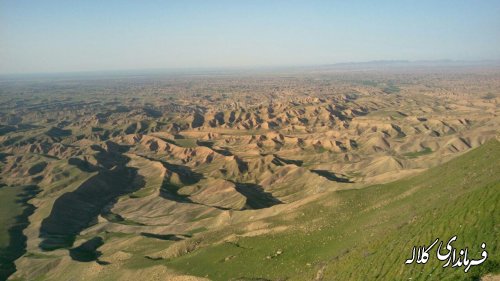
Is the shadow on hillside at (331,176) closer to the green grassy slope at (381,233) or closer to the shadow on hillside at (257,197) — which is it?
the shadow on hillside at (257,197)

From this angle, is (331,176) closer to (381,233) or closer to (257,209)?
(257,209)

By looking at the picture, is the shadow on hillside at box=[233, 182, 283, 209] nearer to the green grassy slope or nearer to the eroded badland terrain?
the eroded badland terrain

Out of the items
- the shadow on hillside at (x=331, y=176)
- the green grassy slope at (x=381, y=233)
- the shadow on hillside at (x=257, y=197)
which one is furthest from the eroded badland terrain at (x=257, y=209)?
the shadow on hillside at (x=257, y=197)

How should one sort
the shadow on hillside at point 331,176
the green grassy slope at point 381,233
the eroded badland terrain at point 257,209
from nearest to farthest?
the green grassy slope at point 381,233 → the eroded badland terrain at point 257,209 → the shadow on hillside at point 331,176

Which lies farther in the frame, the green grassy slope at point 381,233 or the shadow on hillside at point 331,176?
the shadow on hillside at point 331,176

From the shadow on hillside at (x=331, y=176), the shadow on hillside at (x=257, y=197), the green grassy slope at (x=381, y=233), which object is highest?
the green grassy slope at (x=381, y=233)

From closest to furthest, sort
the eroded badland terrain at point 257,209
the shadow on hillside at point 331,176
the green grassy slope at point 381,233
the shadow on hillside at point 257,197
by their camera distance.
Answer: the green grassy slope at point 381,233 → the eroded badland terrain at point 257,209 → the shadow on hillside at point 257,197 → the shadow on hillside at point 331,176

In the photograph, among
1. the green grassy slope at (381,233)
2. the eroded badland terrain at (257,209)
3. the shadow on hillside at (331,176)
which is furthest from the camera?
the shadow on hillside at (331,176)

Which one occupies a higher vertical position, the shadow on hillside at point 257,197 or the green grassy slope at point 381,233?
the green grassy slope at point 381,233

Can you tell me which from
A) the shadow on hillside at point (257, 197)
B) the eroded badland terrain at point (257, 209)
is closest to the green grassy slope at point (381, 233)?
the eroded badland terrain at point (257, 209)

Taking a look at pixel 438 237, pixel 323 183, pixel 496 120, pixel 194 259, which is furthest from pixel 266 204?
pixel 496 120
